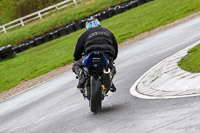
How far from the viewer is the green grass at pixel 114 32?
75.7 ft

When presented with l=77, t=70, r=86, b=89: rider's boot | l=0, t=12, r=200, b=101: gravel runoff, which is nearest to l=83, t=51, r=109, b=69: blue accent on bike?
l=77, t=70, r=86, b=89: rider's boot

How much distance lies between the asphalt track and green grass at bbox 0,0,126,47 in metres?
22.8

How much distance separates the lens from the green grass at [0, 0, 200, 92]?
75.7 feet

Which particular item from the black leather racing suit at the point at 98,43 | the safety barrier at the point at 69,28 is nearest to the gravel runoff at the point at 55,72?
the black leather racing suit at the point at 98,43

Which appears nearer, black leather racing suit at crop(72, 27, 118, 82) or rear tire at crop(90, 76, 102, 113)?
rear tire at crop(90, 76, 102, 113)

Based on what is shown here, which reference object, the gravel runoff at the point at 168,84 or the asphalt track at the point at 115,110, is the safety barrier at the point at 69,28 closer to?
the asphalt track at the point at 115,110

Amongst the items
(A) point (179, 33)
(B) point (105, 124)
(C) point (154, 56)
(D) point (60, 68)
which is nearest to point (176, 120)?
(B) point (105, 124)

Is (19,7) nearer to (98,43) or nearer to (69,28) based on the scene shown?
(69,28)

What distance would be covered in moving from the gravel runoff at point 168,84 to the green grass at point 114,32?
1138 centimetres

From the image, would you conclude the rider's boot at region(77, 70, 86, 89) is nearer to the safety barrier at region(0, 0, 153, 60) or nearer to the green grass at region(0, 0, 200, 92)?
the green grass at region(0, 0, 200, 92)

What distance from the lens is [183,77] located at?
8688 mm

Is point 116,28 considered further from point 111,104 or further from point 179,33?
point 111,104

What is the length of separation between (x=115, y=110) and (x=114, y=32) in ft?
65.5

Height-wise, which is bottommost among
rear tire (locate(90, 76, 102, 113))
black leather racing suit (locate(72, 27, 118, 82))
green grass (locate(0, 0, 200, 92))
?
green grass (locate(0, 0, 200, 92))
